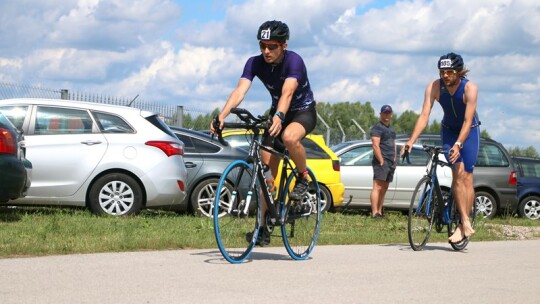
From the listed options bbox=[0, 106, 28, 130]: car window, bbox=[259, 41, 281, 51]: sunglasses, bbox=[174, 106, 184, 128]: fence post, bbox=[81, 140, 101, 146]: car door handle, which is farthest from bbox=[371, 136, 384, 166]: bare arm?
bbox=[259, 41, 281, 51]: sunglasses

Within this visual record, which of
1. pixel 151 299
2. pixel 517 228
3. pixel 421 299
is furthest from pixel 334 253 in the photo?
pixel 517 228

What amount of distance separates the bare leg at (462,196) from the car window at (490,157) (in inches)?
386

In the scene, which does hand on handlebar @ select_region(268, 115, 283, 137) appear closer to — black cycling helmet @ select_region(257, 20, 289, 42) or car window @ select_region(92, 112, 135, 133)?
black cycling helmet @ select_region(257, 20, 289, 42)

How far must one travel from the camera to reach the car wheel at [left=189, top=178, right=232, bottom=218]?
51.7 feet

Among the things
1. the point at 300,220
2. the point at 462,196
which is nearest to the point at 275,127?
the point at 300,220

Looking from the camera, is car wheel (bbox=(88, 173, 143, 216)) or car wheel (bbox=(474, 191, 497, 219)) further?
car wheel (bbox=(474, 191, 497, 219))

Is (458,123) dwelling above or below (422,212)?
above

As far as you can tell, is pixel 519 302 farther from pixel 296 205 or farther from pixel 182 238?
pixel 182 238

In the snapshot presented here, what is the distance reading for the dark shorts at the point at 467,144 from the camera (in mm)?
11172

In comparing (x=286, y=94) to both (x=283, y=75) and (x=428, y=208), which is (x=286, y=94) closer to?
(x=283, y=75)

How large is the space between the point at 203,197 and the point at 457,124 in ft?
18.4

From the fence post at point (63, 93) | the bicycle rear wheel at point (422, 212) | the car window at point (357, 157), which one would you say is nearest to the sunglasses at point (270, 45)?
the bicycle rear wheel at point (422, 212)

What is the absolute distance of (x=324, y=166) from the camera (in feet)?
60.6

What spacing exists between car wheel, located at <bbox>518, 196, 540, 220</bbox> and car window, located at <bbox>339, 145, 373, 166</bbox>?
431 cm
